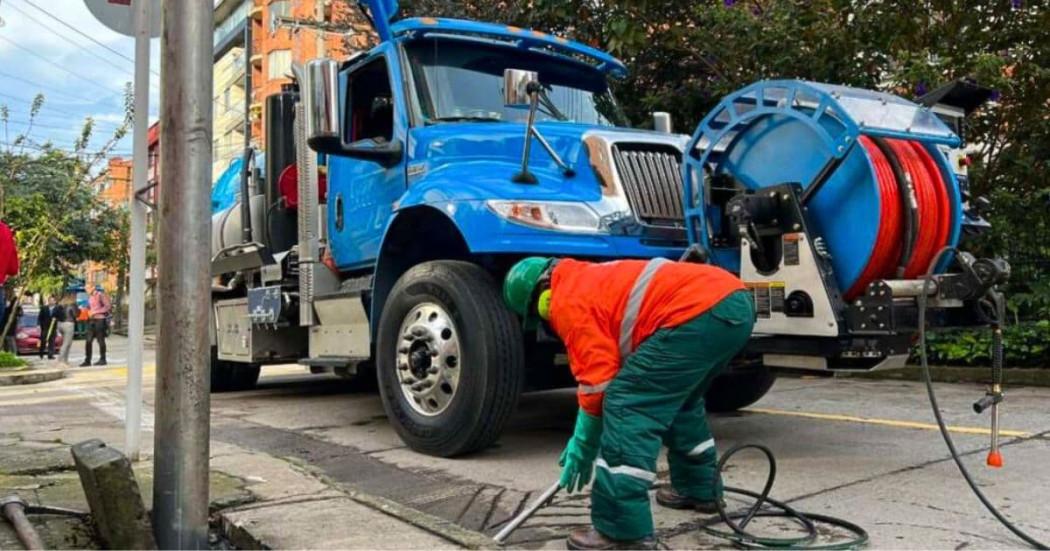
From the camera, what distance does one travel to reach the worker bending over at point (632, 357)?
3.11 metres

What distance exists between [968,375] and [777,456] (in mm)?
5265

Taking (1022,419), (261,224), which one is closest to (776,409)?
(1022,419)

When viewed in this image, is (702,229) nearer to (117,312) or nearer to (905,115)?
(905,115)

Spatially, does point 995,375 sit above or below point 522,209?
below

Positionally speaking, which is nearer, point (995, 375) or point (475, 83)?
point (995, 375)

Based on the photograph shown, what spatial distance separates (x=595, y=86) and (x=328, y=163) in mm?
2069

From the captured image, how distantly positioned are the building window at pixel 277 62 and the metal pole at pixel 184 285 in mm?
49284

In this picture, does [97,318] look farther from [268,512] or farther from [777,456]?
[777,456]

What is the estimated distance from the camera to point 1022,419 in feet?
20.6

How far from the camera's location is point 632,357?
10.5ft

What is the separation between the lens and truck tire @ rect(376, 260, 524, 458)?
4641 mm

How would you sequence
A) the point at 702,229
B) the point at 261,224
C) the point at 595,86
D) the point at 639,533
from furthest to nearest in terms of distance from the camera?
the point at 261,224 < the point at 595,86 < the point at 702,229 < the point at 639,533

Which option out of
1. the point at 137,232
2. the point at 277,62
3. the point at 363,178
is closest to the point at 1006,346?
the point at 363,178

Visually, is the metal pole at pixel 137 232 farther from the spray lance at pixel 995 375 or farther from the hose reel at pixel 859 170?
the spray lance at pixel 995 375
